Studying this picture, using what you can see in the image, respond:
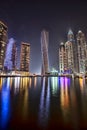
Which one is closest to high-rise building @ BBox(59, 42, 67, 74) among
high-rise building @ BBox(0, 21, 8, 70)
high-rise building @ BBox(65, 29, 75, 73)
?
high-rise building @ BBox(65, 29, 75, 73)

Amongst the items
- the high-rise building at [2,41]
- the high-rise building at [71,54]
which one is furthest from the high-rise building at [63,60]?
the high-rise building at [2,41]

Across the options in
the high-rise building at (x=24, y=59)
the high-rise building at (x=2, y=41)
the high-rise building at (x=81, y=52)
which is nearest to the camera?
the high-rise building at (x=2, y=41)

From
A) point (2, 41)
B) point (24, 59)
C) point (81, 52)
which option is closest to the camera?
point (2, 41)

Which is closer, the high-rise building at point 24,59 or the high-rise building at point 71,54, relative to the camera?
the high-rise building at point 71,54

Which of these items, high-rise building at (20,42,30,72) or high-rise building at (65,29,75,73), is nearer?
high-rise building at (65,29,75,73)

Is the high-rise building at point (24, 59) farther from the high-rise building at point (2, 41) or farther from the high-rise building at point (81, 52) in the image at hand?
the high-rise building at point (81, 52)

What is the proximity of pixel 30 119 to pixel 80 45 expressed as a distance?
16929 cm

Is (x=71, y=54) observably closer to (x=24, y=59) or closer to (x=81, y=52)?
(x=81, y=52)

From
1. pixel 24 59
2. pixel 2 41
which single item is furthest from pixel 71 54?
pixel 2 41

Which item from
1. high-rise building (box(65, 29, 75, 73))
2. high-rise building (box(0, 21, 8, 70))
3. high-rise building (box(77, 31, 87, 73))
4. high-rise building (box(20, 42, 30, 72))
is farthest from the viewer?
high-rise building (box(20, 42, 30, 72))

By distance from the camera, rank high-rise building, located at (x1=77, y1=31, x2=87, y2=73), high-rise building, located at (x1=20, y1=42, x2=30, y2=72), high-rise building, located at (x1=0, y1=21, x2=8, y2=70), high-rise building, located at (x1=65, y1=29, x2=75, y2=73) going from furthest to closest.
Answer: high-rise building, located at (x1=20, y1=42, x2=30, y2=72) < high-rise building, located at (x1=65, y1=29, x2=75, y2=73) < high-rise building, located at (x1=77, y1=31, x2=87, y2=73) < high-rise building, located at (x1=0, y1=21, x2=8, y2=70)

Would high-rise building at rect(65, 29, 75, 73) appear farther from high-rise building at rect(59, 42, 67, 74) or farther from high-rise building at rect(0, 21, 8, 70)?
high-rise building at rect(0, 21, 8, 70)

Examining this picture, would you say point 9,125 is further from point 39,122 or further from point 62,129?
point 62,129

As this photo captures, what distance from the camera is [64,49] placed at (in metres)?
199
